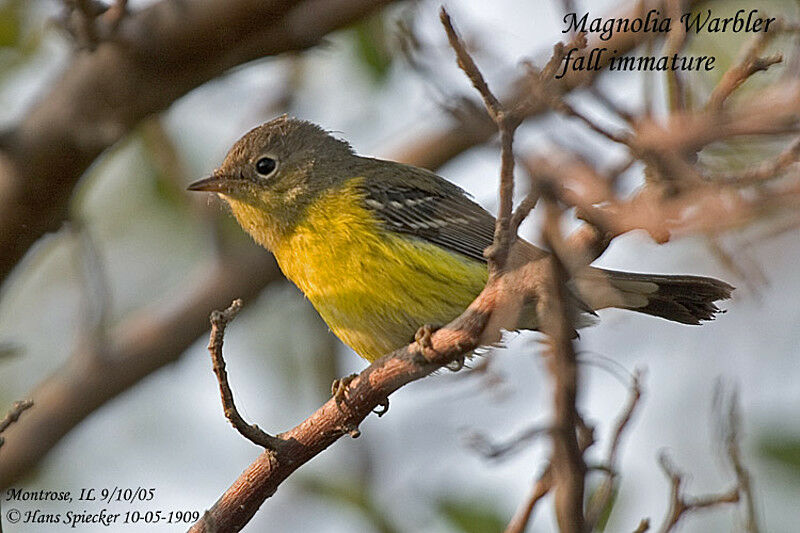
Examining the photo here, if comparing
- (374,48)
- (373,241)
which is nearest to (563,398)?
(373,241)

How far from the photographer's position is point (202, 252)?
991 centimetres

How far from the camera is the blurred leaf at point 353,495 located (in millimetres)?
7324

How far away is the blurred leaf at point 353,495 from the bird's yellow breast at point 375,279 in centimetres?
216

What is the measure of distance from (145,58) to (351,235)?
61.2 inches

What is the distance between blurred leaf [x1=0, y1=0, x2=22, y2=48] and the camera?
7.71 meters

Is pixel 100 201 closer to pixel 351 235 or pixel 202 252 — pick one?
pixel 202 252

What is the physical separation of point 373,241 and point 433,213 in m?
0.54

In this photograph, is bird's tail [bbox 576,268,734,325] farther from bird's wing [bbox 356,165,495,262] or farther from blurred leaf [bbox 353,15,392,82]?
blurred leaf [bbox 353,15,392,82]

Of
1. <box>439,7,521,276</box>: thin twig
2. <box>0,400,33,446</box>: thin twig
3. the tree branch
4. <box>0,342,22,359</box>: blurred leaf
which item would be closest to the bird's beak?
the tree branch

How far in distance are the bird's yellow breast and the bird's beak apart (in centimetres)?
72

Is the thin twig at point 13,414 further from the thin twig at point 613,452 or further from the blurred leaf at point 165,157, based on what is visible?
the blurred leaf at point 165,157

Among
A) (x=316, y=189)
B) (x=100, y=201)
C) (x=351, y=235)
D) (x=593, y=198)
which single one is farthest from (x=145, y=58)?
(x=100, y=201)

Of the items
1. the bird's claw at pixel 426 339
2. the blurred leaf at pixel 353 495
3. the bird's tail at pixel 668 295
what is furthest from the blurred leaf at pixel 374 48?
the bird's claw at pixel 426 339

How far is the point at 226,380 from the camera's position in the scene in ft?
12.2
